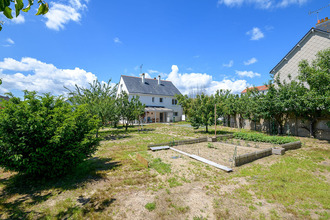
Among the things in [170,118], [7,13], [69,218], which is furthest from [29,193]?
[170,118]

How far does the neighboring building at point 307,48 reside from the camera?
19000 mm

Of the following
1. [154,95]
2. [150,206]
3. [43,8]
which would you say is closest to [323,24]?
[154,95]

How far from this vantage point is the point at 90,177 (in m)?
6.47

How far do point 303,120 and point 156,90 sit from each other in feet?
93.6

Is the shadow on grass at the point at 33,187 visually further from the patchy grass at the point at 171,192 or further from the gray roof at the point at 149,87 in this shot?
the gray roof at the point at 149,87

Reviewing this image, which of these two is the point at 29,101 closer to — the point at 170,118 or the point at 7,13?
the point at 7,13

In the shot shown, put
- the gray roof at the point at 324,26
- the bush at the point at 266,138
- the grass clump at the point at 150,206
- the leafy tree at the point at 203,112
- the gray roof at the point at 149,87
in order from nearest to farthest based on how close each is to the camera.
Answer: the grass clump at the point at 150,206, the bush at the point at 266,138, the leafy tree at the point at 203,112, the gray roof at the point at 324,26, the gray roof at the point at 149,87

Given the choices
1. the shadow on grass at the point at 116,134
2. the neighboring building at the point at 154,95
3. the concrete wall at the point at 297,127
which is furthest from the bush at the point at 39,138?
the neighboring building at the point at 154,95

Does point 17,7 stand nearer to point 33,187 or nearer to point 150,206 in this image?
point 150,206

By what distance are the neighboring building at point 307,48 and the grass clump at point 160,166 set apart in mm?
18156

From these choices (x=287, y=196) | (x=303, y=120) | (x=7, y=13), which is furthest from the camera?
(x=303, y=120)

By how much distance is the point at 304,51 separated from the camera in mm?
20875

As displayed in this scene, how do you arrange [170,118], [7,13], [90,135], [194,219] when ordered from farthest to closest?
[170,118] < [90,135] < [194,219] < [7,13]

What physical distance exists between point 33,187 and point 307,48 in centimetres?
3042
